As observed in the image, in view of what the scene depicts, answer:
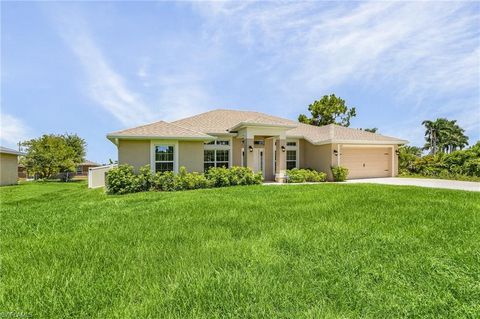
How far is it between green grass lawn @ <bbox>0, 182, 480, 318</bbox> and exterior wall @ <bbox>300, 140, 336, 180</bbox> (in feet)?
44.4

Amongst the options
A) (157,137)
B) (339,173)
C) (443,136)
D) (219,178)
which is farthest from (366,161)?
(443,136)

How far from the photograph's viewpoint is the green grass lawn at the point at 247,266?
8.35ft

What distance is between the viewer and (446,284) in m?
2.97

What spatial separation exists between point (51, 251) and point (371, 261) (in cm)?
488

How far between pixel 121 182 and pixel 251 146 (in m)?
8.60

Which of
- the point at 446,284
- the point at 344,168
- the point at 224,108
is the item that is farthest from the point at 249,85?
the point at 446,284

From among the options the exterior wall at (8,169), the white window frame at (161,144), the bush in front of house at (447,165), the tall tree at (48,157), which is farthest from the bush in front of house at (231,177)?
the tall tree at (48,157)

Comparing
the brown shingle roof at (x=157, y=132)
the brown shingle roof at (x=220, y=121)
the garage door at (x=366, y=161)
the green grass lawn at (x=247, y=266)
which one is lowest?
the green grass lawn at (x=247, y=266)

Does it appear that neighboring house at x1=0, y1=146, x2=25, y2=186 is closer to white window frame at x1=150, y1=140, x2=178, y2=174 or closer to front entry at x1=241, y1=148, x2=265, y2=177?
white window frame at x1=150, y1=140, x2=178, y2=174

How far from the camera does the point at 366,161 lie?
2152 centimetres

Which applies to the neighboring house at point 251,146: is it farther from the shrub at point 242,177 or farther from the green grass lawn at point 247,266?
the green grass lawn at point 247,266

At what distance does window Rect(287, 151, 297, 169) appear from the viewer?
68.8ft

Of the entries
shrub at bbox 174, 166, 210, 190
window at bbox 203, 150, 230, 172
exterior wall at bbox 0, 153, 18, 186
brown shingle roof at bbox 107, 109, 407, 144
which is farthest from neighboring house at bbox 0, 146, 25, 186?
shrub at bbox 174, 166, 210, 190

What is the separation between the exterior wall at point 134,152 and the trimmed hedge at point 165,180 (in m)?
0.62
